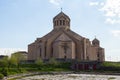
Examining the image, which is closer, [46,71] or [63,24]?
[46,71]

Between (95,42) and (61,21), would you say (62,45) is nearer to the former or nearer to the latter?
(61,21)

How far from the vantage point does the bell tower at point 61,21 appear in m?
86.8

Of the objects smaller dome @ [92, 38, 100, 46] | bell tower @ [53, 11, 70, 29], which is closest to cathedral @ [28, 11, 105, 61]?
bell tower @ [53, 11, 70, 29]

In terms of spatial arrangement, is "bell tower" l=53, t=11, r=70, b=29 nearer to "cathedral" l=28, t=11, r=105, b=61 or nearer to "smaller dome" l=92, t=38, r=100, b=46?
"cathedral" l=28, t=11, r=105, b=61

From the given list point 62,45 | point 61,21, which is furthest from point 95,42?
point 62,45

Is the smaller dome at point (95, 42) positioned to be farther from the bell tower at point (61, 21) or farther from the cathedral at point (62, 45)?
the bell tower at point (61, 21)

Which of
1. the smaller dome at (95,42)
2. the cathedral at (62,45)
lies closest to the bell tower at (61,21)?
the cathedral at (62,45)

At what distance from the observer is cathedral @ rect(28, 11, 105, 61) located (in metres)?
79.9

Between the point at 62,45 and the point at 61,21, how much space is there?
10786 millimetres

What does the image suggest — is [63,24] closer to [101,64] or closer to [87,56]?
[87,56]

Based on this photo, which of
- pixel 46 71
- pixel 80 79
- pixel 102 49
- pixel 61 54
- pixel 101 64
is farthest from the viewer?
pixel 102 49

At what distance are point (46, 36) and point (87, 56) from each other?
14.4 m

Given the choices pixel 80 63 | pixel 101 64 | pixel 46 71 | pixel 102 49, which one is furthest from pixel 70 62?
pixel 102 49

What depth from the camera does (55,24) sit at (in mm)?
88625
